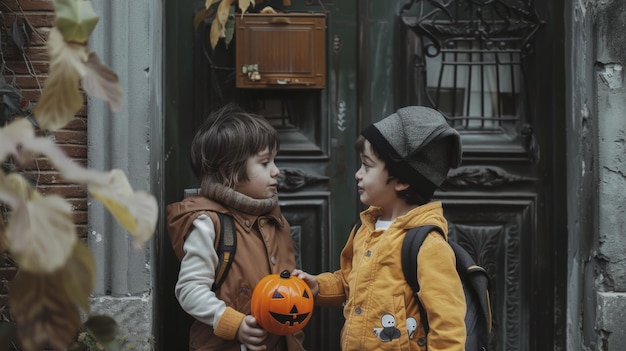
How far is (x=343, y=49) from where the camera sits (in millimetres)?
4145

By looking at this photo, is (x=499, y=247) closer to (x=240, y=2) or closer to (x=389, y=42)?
(x=389, y=42)

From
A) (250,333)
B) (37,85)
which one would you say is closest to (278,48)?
(37,85)

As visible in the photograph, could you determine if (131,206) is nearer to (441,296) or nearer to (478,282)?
(441,296)

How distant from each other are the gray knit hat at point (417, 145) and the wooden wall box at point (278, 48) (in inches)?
28.4

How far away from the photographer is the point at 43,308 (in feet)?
4.94

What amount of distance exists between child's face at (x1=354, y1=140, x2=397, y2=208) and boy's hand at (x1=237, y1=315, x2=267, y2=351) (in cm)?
64

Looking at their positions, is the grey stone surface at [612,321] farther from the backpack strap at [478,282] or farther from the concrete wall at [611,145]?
the backpack strap at [478,282]

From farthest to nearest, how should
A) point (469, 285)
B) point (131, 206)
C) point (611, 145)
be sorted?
point (611, 145) → point (469, 285) → point (131, 206)

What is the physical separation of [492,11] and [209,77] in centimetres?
140

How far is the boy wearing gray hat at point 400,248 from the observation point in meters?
3.02

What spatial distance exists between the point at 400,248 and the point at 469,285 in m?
0.31

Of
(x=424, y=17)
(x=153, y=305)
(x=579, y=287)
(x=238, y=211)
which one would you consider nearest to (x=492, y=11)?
(x=424, y=17)

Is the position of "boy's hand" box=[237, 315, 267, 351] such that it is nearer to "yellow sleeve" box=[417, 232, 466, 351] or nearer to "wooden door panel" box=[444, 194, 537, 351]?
"yellow sleeve" box=[417, 232, 466, 351]

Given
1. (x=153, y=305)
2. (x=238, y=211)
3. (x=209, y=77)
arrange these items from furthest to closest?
(x=209, y=77) → (x=153, y=305) → (x=238, y=211)
